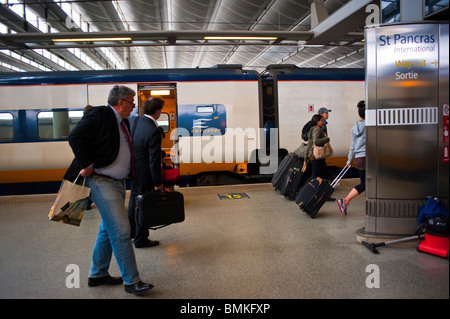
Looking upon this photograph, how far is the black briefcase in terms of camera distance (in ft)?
13.2

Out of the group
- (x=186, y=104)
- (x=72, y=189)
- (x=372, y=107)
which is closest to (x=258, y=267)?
(x=72, y=189)

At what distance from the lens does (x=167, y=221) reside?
418 cm

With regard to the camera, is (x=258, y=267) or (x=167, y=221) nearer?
(x=258, y=267)

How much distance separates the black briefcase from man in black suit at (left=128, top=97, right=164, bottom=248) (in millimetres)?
246

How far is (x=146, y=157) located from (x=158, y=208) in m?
0.80

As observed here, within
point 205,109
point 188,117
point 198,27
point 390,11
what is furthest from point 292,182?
point 198,27

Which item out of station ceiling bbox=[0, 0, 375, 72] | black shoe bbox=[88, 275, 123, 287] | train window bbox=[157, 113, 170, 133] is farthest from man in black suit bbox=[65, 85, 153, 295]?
train window bbox=[157, 113, 170, 133]

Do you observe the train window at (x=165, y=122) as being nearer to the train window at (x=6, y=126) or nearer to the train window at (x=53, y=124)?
the train window at (x=53, y=124)

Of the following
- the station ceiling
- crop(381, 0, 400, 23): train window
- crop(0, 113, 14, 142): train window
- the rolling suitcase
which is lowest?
the rolling suitcase

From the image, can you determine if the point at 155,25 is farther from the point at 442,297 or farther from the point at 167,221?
the point at 442,297

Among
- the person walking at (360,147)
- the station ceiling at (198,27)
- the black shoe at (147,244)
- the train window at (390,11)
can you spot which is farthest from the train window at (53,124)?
the train window at (390,11)

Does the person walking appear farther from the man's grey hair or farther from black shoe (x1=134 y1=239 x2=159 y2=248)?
the man's grey hair

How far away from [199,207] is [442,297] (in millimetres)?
4635

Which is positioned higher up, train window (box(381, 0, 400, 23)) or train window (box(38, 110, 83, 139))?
train window (box(381, 0, 400, 23))
